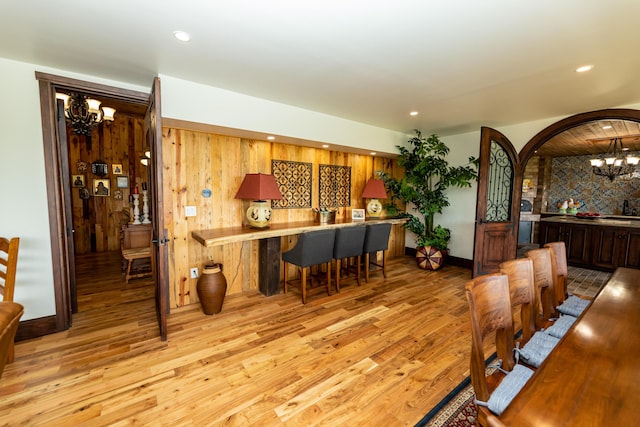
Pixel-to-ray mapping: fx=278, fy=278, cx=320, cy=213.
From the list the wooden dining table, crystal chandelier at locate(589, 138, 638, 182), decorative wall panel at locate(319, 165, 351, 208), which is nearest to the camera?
the wooden dining table

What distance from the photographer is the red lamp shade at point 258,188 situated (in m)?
3.19

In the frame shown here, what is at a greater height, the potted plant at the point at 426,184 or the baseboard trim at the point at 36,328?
the potted plant at the point at 426,184

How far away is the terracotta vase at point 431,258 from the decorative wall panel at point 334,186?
5.10 feet

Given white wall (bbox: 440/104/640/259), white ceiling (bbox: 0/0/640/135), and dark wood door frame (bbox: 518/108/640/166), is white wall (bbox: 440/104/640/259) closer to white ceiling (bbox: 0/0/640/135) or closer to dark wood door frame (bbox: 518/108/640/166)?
dark wood door frame (bbox: 518/108/640/166)

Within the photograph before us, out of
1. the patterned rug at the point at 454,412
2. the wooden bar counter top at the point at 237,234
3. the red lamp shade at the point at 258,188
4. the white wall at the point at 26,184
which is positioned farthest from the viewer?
the red lamp shade at the point at 258,188

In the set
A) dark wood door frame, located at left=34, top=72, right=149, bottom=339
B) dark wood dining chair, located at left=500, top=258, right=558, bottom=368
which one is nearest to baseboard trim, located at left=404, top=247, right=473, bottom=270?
dark wood dining chair, located at left=500, top=258, right=558, bottom=368

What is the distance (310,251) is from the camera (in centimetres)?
333

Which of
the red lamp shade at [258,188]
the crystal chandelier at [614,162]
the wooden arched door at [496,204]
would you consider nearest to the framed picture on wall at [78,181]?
the red lamp shade at [258,188]

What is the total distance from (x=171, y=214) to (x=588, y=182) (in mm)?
9421

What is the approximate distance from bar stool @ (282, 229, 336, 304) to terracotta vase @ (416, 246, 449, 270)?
210cm

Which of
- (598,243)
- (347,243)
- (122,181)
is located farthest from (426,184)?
(122,181)

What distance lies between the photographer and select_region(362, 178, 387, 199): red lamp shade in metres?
4.64

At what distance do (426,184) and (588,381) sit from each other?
4.20 meters

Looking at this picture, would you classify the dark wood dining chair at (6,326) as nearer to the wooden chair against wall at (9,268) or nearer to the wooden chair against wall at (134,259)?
the wooden chair against wall at (9,268)
